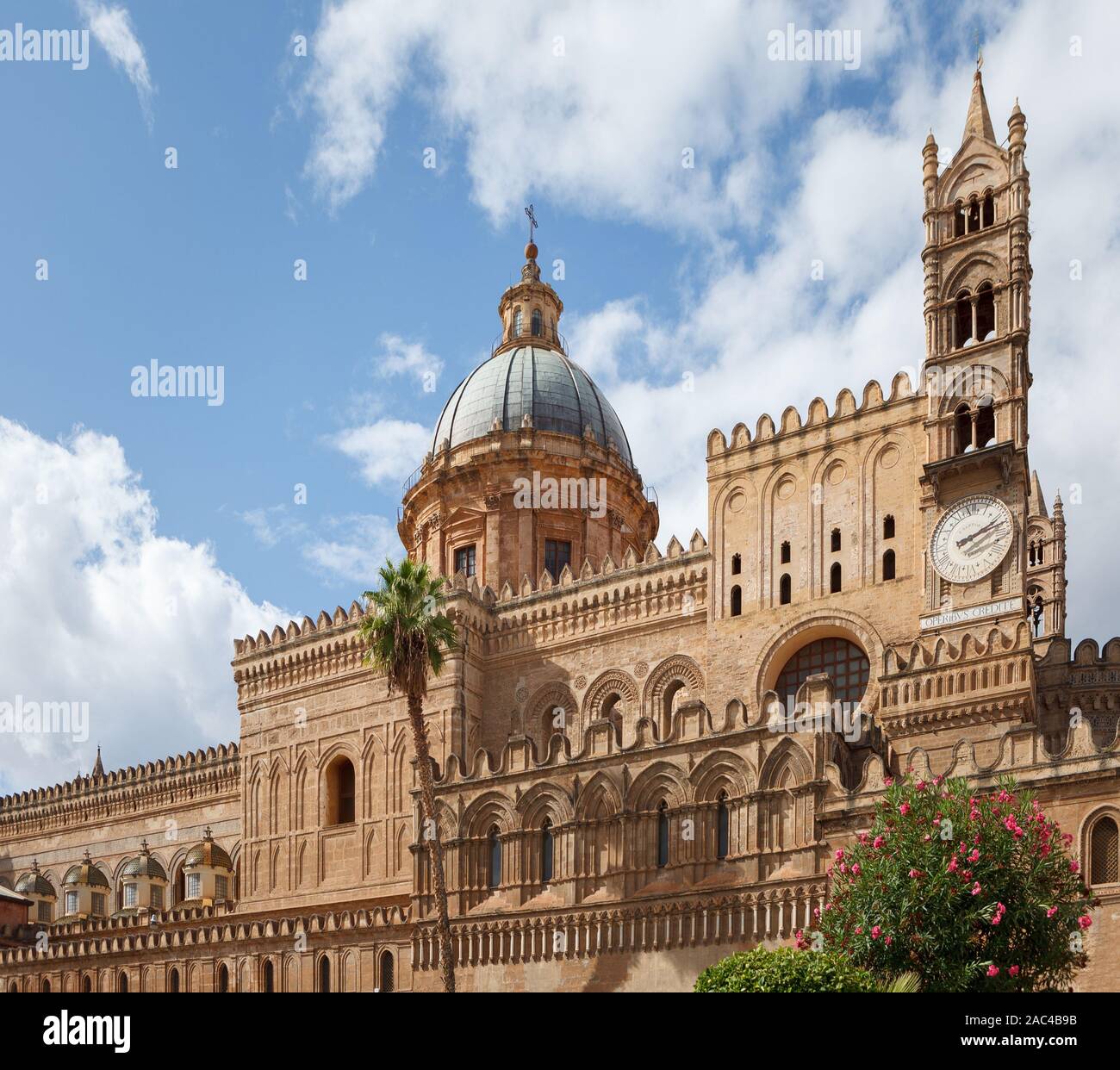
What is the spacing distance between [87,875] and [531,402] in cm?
2632

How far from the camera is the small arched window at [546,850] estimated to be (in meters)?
38.8

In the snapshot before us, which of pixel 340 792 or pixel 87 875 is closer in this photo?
pixel 340 792

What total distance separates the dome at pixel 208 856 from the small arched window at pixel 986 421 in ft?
105

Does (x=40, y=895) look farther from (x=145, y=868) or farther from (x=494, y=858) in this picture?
(x=494, y=858)

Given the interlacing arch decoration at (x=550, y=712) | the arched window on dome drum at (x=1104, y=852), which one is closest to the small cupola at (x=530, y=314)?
the interlacing arch decoration at (x=550, y=712)

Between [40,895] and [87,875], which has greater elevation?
[87,875]

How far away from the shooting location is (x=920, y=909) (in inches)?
1029

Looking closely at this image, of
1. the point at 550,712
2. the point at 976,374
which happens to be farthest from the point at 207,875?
the point at 976,374

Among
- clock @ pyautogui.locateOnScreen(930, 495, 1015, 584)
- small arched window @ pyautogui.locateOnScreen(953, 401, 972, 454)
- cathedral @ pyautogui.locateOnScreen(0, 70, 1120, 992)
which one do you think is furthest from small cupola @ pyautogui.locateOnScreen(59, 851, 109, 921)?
small arched window @ pyautogui.locateOnScreen(953, 401, 972, 454)

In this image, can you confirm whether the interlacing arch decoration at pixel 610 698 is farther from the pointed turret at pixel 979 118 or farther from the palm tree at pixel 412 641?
the pointed turret at pixel 979 118

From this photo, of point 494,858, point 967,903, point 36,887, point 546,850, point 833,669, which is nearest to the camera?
point 967,903

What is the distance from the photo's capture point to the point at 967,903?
1034 inches
